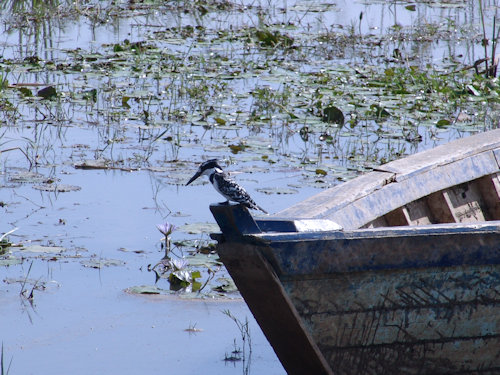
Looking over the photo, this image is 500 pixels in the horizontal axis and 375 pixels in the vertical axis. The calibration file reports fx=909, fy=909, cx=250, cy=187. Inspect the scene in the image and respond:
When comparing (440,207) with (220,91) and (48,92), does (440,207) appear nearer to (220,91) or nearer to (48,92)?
(220,91)

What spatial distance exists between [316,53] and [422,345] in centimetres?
606

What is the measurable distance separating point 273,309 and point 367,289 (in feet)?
1.00

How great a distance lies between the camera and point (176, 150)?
5.72 metres

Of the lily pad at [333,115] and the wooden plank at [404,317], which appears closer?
the wooden plank at [404,317]

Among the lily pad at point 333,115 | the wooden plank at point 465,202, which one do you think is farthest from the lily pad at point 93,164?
the wooden plank at point 465,202

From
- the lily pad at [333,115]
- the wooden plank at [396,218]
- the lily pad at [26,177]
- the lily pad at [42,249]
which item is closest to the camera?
the wooden plank at [396,218]

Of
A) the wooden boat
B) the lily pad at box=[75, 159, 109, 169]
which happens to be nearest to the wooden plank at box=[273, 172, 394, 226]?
the wooden boat

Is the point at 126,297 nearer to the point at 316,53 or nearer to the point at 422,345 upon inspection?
the point at 422,345

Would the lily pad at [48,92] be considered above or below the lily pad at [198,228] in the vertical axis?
above

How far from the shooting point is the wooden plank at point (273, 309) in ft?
8.95

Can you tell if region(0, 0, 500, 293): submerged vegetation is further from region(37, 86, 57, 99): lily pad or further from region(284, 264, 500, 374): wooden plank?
region(284, 264, 500, 374): wooden plank

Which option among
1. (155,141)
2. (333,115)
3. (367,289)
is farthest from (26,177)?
(367,289)

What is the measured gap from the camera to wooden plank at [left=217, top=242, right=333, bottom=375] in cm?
273

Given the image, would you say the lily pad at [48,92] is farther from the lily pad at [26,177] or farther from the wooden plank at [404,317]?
the wooden plank at [404,317]
